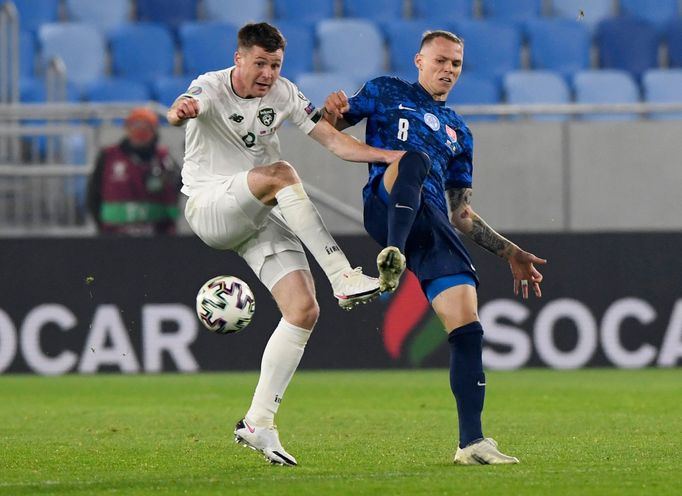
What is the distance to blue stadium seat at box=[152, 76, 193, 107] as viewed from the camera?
15938mm

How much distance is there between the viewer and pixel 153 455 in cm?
726

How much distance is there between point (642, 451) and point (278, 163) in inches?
92.1

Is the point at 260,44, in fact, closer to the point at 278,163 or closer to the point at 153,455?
the point at 278,163

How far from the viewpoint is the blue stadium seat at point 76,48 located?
1633 centimetres

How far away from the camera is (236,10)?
1705 centimetres

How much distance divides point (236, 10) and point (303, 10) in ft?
2.67

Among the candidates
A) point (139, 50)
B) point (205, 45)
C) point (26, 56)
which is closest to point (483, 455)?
point (205, 45)

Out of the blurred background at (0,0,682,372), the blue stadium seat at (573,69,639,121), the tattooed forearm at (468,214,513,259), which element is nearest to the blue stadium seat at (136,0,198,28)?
the blurred background at (0,0,682,372)

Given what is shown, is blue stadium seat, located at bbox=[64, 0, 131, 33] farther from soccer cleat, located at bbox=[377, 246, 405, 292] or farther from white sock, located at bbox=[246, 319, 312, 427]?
soccer cleat, located at bbox=[377, 246, 405, 292]

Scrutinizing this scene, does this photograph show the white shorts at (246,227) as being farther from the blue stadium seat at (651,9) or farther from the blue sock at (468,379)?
the blue stadium seat at (651,9)

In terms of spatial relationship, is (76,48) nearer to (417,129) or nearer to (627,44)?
(627,44)

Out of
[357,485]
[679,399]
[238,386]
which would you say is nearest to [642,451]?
[357,485]

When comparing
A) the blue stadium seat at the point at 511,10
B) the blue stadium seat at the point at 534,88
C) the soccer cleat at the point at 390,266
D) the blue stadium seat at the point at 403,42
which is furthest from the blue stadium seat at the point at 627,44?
the soccer cleat at the point at 390,266

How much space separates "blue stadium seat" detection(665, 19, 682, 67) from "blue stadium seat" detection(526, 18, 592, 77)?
1089 millimetres
